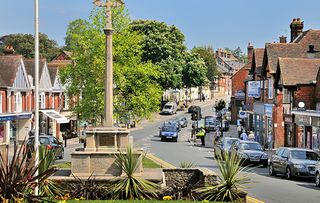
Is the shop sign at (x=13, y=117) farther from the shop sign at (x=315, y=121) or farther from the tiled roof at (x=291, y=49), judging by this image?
the shop sign at (x=315, y=121)

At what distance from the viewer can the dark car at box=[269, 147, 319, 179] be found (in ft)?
89.7

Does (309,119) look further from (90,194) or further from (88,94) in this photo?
(90,194)

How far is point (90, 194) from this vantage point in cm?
1738

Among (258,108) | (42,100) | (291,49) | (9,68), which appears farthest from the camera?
(42,100)

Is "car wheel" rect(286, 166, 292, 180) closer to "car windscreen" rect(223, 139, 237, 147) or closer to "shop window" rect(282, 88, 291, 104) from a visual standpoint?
"car windscreen" rect(223, 139, 237, 147)

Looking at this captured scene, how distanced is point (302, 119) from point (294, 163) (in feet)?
57.3

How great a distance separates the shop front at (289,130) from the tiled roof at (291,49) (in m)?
5.57

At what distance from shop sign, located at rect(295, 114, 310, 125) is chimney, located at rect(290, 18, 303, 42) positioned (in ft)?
56.1

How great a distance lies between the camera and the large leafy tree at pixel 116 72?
109 ft

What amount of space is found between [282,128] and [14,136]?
26011 mm

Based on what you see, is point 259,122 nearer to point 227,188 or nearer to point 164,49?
point 164,49

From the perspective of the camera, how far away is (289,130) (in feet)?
163

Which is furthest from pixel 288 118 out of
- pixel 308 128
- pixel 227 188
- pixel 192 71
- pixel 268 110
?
pixel 192 71

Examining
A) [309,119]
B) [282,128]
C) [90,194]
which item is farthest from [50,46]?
[90,194]
